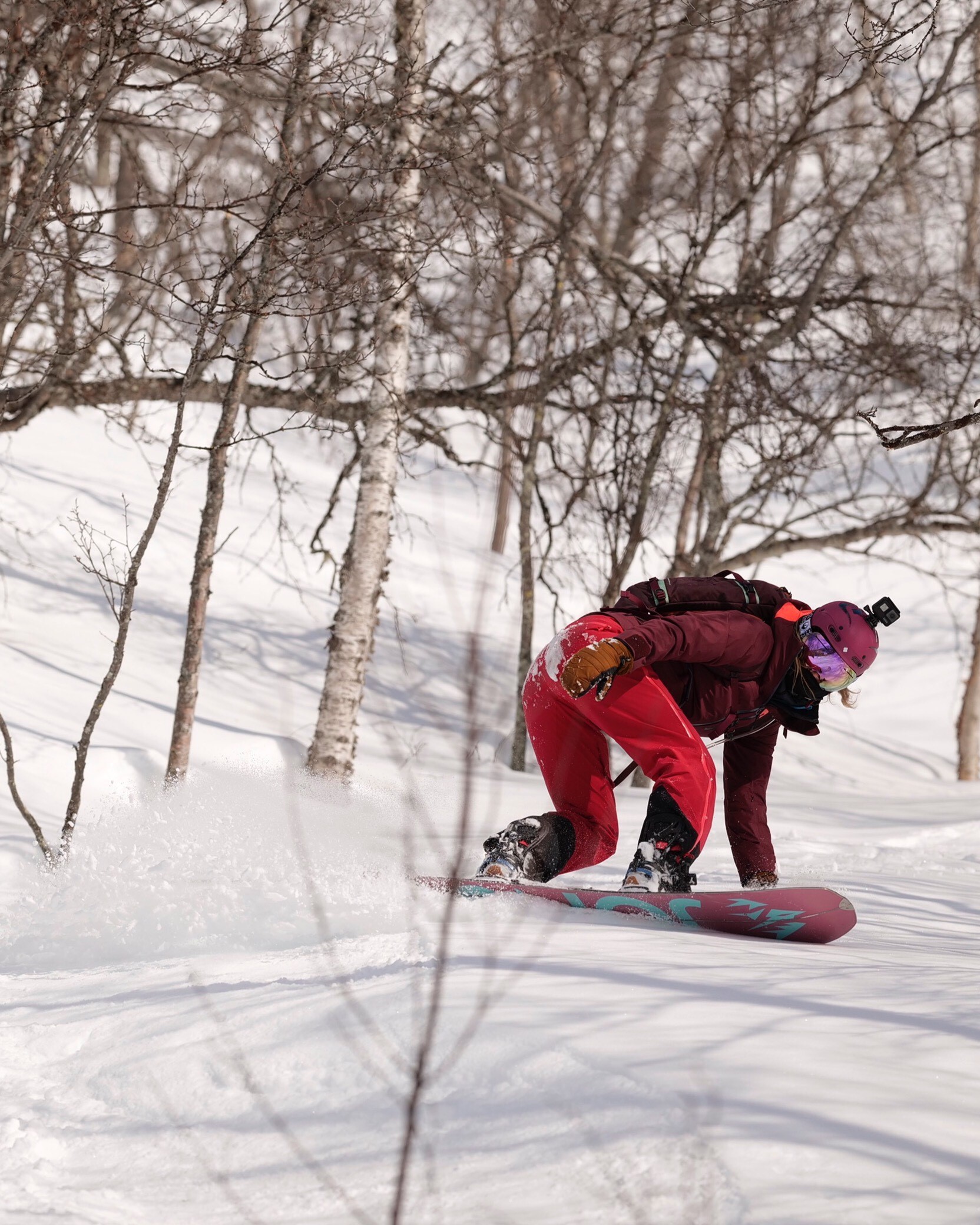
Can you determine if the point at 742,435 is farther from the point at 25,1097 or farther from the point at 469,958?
the point at 25,1097

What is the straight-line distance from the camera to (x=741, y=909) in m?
3.37

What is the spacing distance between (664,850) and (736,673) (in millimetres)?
644

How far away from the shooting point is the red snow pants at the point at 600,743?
3.54m

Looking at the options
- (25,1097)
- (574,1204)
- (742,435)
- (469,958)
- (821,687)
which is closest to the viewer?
(574,1204)

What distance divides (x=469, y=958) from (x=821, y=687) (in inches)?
63.6

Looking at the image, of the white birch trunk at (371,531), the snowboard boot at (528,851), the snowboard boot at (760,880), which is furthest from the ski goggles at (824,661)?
the white birch trunk at (371,531)

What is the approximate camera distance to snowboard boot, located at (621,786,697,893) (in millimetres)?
3490

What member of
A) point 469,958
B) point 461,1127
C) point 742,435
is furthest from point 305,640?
point 461,1127

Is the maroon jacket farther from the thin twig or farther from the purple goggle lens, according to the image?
the thin twig

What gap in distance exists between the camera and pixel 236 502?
1461 centimetres

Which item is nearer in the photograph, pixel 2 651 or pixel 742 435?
pixel 2 651

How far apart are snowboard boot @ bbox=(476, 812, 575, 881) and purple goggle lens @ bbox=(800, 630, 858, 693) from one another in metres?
1.02

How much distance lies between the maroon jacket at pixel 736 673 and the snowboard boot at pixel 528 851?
0.62 metres

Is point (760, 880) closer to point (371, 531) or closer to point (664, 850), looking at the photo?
point (664, 850)
